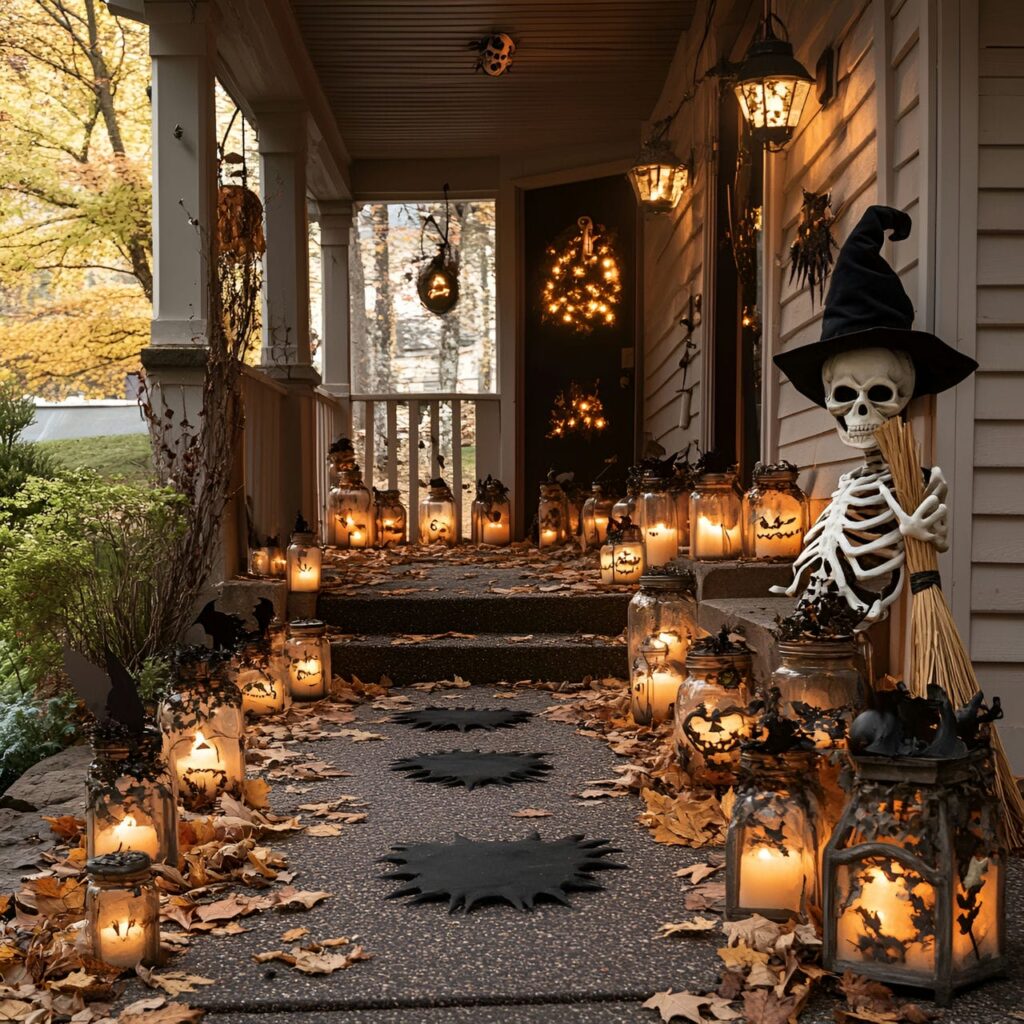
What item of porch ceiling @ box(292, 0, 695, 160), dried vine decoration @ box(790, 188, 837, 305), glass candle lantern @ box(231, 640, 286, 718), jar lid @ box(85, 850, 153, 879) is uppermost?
porch ceiling @ box(292, 0, 695, 160)

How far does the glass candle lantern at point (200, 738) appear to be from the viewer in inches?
128

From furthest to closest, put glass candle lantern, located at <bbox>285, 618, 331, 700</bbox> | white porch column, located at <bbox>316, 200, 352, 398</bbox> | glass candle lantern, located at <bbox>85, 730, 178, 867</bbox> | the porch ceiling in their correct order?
1. white porch column, located at <bbox>316, 200, 352, 398</bbox>
2. the porch ceiling
3. glass candle lantern, located at <bbox>285, 618, 331, 700</bbox>
4. glass candle lantern, located at <bbox>85, 730, 178, 867</bbox>

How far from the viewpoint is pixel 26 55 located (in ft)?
44.7

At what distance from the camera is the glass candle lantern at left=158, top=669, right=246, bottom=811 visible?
10.6 feet

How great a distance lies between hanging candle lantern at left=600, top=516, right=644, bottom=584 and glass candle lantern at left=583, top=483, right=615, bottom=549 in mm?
1604

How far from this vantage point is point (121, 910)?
7.16 ft

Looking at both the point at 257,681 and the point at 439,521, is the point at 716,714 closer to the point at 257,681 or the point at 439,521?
the point at 257,681

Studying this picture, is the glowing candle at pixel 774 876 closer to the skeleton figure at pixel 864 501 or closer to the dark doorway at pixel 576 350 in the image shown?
Answer: the skeleton figure at pixel 864 501

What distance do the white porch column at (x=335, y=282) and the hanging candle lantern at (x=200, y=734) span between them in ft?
22.8

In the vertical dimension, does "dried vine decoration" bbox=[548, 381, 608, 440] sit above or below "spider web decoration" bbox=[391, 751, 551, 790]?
above

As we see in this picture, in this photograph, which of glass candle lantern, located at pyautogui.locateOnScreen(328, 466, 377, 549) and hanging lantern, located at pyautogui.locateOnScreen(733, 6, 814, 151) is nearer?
hanging lantern, located at pyautogui.locateOnScreen(733, 6, 814, 151)

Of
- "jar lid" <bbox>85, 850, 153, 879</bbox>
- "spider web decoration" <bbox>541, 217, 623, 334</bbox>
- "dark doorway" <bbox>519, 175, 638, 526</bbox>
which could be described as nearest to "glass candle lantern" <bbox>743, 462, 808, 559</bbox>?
"jar lid" <bbox>85, 850, 153, 879</bbox>

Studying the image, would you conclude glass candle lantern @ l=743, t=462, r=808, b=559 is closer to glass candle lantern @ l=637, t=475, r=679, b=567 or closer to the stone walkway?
glass candle lantern @ l=637, t=475, r=679, b=567

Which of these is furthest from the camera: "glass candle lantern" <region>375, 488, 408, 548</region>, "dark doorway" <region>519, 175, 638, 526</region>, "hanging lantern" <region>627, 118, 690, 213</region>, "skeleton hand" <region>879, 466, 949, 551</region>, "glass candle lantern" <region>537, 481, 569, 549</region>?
"dark doorway" <region>519, 175, 638, 526</region>
